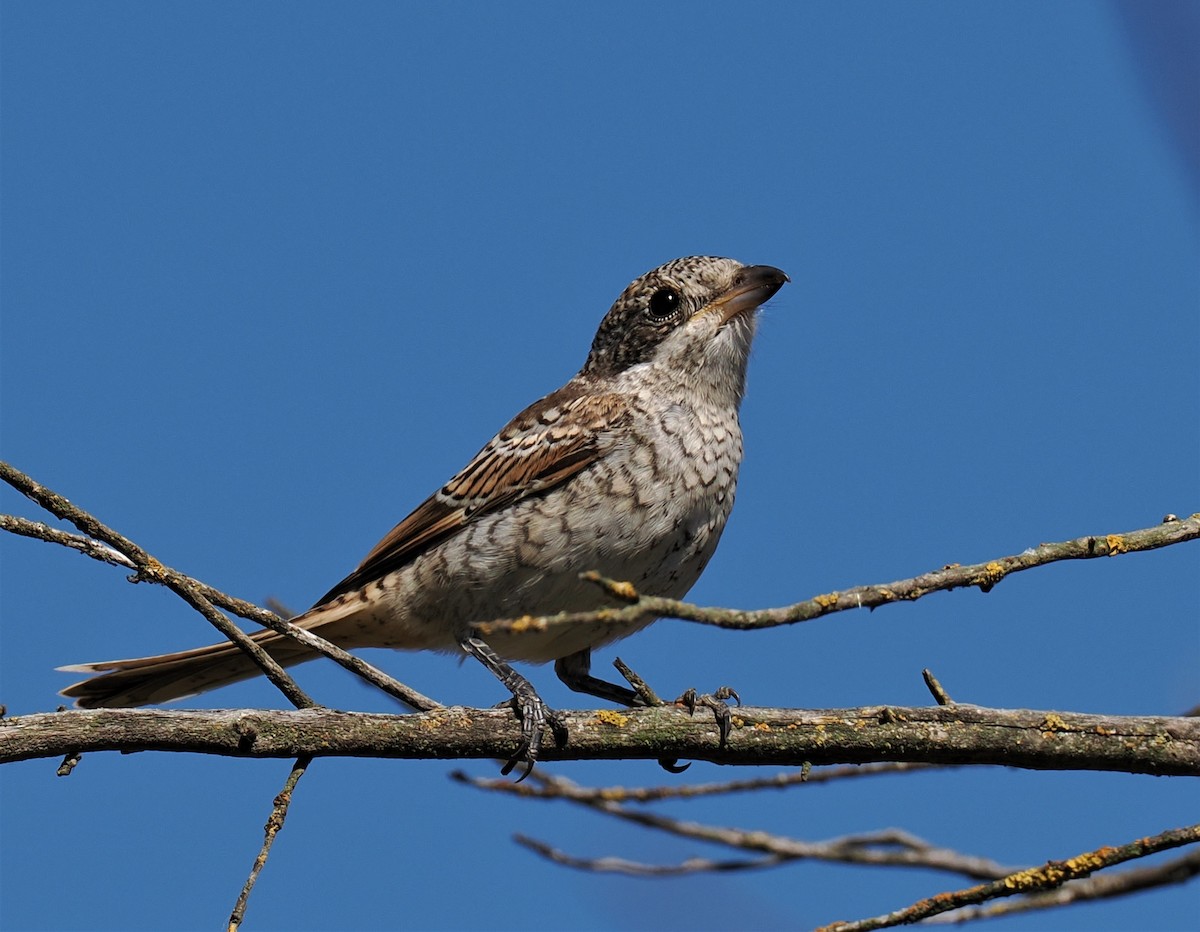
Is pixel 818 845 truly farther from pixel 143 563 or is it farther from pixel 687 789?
pixel 143 563

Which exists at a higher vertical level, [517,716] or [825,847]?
[517,716]

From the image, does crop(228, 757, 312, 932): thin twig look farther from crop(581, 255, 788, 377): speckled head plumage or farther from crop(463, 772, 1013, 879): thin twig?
crop(581, 255, 788, 377): speckled head plumage

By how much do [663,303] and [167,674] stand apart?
295 cm

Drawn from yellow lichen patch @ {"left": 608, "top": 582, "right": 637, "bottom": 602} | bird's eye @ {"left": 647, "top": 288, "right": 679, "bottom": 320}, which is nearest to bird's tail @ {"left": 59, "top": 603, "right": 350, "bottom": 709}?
bird's eye @ {"left": 647, "top": 288, "right": 679, "bottom": 320}

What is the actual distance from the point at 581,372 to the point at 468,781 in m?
→ 2.81

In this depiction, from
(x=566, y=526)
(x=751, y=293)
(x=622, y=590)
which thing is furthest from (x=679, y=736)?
(x=751, y=293)

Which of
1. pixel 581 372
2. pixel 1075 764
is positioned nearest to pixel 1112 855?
pixel 1075 764

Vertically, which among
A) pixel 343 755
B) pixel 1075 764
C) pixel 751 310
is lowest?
pixel 1075 764

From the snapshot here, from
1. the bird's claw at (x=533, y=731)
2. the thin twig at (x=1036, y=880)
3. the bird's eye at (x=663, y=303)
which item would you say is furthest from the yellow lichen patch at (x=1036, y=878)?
the bird's eye at (x=663, y=303)

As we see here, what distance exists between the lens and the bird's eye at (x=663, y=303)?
650 centimetres

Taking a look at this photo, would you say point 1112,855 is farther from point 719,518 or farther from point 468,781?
point 719,518

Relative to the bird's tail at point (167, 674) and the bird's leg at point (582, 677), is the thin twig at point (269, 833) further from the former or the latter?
the bird's leg at point (582, 677)

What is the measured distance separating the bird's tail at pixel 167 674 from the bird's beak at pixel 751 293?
2547 mm

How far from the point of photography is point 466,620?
555 centimetres
